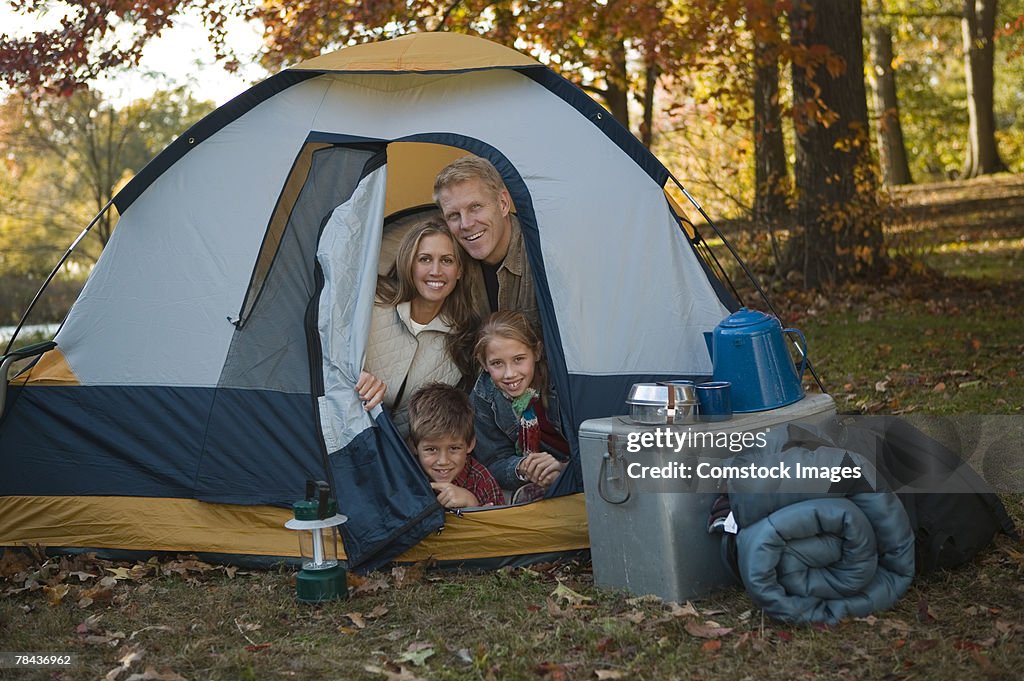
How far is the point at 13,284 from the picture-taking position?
14.9 metres

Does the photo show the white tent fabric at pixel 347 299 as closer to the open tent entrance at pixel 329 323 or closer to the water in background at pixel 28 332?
the open tent entrance at pixel 329 323

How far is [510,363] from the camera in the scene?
13.8 ft

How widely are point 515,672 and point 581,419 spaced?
1.21 meters

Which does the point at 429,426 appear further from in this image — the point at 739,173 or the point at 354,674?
the point at 739,173

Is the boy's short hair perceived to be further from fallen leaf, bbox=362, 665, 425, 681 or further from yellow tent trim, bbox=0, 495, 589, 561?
fallen leaf, bbox=362, 665, 425, 681

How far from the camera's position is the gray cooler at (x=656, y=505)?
335cm

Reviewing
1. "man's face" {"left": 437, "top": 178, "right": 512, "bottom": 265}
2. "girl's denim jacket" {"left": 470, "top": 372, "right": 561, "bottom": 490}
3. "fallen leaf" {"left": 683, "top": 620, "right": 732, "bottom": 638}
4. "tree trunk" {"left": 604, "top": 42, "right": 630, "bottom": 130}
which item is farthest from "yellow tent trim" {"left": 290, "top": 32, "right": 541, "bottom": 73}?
"tree trunk" {"left": 604, "top": 42, "right": 630, "bottom": 130}

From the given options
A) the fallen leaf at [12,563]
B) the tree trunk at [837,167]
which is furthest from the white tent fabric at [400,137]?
the tree trunk at [837,167]

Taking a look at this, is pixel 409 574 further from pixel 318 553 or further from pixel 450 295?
pixel 450 295

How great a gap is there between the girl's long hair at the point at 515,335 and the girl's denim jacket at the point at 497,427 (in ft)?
0.25

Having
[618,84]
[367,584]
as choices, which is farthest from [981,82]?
[367,584]

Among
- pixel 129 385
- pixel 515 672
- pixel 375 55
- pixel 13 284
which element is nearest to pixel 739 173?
pixel 375 55

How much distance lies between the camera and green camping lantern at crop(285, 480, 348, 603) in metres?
3.48

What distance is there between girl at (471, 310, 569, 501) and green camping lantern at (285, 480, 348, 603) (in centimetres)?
83
